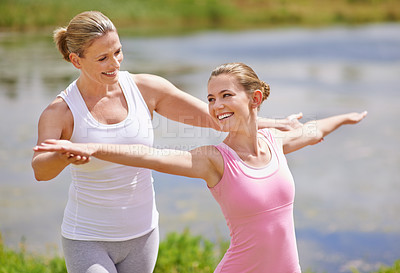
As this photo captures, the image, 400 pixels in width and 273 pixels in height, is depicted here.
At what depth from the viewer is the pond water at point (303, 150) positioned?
5500mm

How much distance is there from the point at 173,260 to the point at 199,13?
1544 cm

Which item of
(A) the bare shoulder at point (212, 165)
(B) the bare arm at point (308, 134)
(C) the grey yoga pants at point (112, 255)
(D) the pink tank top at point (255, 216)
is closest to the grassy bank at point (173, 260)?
(C) the grey yoga pants at point (112, 255)

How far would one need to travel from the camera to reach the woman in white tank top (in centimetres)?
230

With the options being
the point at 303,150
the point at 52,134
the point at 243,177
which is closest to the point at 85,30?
the point at 52,134

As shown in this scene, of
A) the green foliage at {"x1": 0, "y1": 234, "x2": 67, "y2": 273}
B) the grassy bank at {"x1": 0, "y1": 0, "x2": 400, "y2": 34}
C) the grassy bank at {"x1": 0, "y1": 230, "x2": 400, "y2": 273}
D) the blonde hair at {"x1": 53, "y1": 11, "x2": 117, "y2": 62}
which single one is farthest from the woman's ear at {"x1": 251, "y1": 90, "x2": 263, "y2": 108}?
the grassy bank at {"x1": 0, "y1": 0, "x2": 400, "y2": 34}

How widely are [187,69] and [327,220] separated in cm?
821

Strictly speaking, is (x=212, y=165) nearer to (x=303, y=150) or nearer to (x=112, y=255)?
(x=112, y=255)

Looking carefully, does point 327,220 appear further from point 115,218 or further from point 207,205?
point 115,218

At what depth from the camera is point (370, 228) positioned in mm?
5633

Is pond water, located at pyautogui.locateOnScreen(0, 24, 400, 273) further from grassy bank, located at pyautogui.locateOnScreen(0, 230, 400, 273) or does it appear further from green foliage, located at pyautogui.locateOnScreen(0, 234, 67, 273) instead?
grassy bank, located at pyautogui.locateOnScreen(0, 230, 400, 273)

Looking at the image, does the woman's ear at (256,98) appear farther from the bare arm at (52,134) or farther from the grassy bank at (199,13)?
the grassy bank at (199,13)

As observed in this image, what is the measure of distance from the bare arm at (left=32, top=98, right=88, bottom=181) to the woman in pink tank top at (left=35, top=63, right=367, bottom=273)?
0.35 meters

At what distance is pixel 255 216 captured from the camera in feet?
7.13

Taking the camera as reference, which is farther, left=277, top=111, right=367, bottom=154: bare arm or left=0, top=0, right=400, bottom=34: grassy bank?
left=0, top=0, right=400, bottom=34: grassy bank
